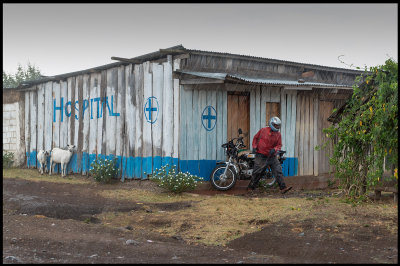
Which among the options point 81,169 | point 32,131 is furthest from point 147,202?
point 32,131

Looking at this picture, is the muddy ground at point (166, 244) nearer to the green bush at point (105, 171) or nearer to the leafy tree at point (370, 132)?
the leafy tree at point (370, 132)

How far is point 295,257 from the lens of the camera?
510 centimetres

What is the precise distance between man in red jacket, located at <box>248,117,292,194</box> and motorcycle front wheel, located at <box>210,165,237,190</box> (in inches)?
22.9

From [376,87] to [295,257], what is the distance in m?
4.15

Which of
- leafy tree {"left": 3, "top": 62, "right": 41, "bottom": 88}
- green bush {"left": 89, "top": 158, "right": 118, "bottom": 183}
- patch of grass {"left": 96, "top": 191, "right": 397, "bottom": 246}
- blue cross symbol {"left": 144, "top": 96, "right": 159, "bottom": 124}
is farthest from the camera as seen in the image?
leafy tree {"left": 3, "top": 62, "right": 41, "bottom": 88}

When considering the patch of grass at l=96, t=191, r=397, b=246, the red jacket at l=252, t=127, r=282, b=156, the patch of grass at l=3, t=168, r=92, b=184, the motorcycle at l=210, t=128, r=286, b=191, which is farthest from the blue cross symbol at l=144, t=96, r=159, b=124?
the patch of grass at l=96, t=191, r=397, b=246

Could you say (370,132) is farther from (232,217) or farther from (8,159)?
(8,159)

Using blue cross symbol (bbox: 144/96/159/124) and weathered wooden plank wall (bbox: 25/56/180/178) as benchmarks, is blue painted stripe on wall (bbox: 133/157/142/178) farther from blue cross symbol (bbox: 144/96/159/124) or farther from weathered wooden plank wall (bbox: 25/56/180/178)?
blue cross symbol (bbox: 144/96/159/124)

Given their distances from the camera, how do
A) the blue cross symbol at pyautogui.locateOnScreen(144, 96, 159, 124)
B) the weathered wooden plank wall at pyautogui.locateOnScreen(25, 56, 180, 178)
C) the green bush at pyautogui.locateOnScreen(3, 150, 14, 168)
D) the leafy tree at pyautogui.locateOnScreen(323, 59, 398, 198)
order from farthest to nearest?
1. the green bush at pyautogui.locateOnScreen(3, 150, 14, 168)
2. the blue cross symbol at pyautogui.locateOnScreen(144, 96, 159, 124)
3. the weathered wooden plank wall at pyautogui.locateOnScreen(25, 56, 180, 178)
4. the leafy tree at pyautogui.locateOnScreen(323, 59, 398, 198)

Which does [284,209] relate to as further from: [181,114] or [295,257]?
[181,114]

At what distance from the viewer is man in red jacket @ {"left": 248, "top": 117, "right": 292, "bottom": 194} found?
1047cm

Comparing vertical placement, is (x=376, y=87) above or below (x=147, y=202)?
above

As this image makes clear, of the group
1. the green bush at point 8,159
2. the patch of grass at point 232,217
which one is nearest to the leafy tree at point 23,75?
the green bush at point 8,159

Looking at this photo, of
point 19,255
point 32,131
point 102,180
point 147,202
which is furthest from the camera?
point 32,131
